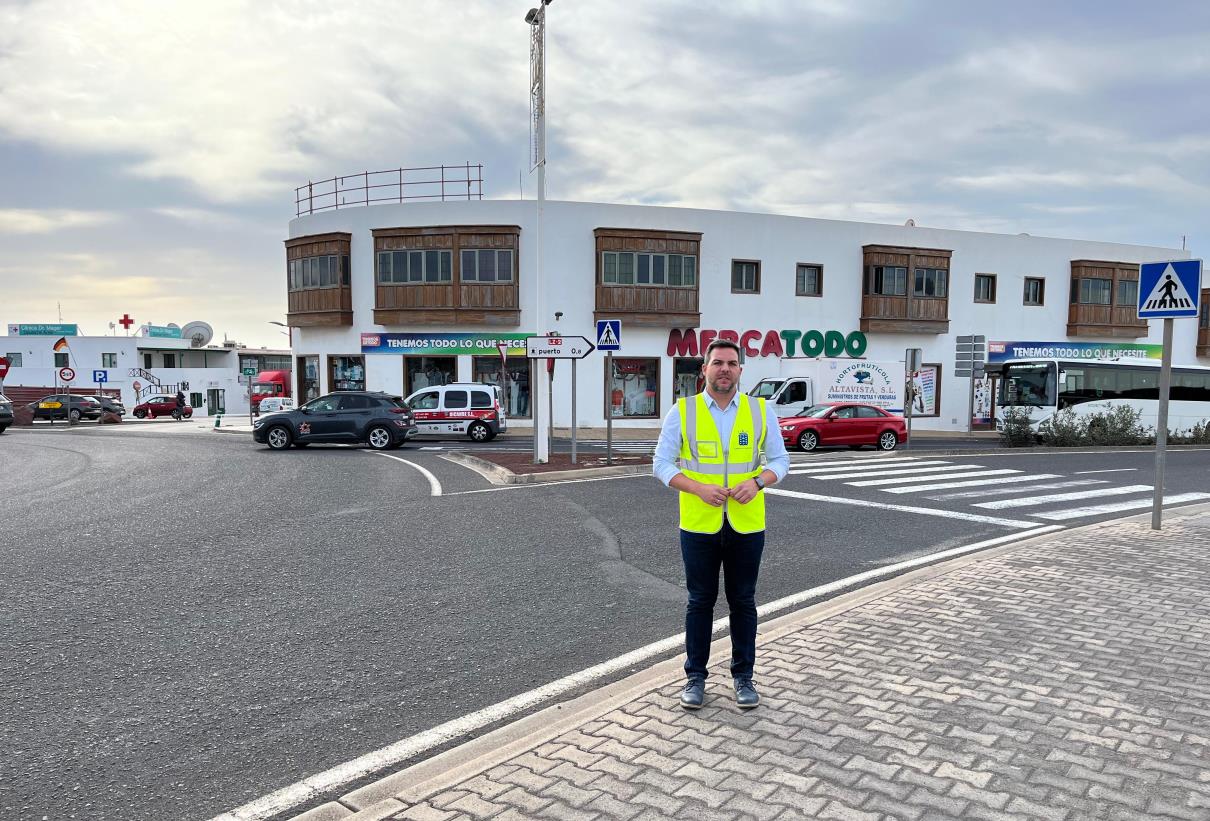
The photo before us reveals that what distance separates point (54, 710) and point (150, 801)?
4.30 feet

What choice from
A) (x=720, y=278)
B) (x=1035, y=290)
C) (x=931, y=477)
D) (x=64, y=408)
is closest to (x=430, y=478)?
(x=931, y=477)

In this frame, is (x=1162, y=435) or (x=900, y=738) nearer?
(x=900, y=738)

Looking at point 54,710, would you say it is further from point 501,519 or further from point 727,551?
point 501,519

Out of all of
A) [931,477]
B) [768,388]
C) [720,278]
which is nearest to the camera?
[931,477]

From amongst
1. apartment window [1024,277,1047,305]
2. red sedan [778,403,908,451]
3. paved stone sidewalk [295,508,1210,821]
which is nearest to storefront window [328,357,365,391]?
red sedan [778,403,908,451]

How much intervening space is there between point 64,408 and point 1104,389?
46969 mm

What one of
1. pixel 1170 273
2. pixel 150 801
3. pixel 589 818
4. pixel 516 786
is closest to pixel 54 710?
pixel 150 801

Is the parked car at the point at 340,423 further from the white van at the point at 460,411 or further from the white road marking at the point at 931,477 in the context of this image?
the white road marking at the point at 931,477

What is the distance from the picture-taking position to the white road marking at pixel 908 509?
9961mm

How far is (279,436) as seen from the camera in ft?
69.2

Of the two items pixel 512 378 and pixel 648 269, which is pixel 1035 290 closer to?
pixel 648 269

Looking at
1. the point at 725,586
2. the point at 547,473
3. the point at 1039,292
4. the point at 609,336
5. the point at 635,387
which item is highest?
the point at 1039,292

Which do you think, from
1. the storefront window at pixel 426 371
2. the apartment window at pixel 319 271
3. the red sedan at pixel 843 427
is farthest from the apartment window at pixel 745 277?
the apartment window at pixel 319 271

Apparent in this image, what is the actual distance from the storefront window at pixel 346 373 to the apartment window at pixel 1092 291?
31348mm
